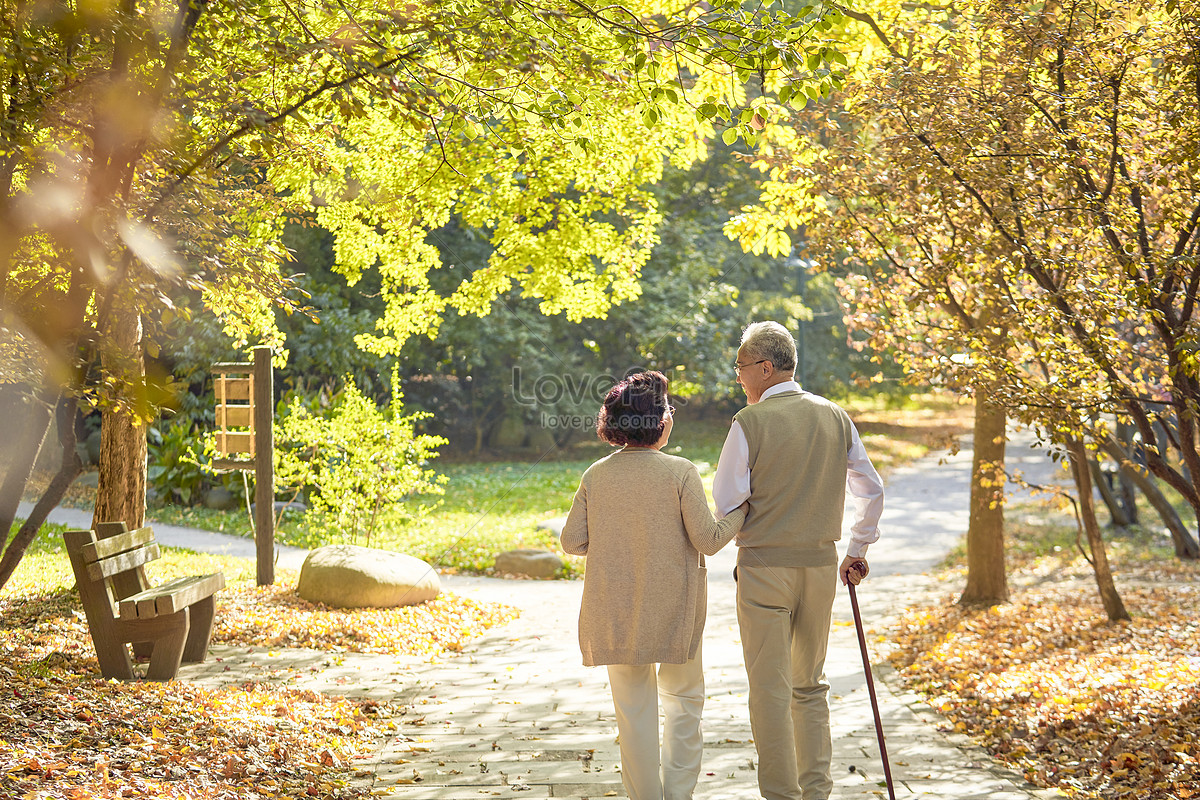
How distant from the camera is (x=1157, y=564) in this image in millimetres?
11570

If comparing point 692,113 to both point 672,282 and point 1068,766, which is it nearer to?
point 1068,766

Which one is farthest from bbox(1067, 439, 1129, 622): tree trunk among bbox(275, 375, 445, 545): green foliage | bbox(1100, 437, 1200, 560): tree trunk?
bbox(275, 375, 445, 545): green foliage

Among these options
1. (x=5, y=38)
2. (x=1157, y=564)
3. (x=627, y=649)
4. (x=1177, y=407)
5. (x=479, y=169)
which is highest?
(x=479, y=169)

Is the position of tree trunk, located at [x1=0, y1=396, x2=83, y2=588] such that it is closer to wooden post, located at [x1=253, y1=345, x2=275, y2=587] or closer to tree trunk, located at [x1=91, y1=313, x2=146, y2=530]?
tree trunk, located at [x1=91, y1=313, x2=146, y2=530]

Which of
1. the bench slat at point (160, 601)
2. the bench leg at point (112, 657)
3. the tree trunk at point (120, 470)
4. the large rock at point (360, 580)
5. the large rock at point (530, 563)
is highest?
the tree trunk at point (120, 470)

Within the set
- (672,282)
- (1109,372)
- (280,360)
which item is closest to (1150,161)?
(1109,372)

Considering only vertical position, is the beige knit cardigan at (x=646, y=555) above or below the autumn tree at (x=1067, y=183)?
below

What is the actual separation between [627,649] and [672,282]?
61.4 ft

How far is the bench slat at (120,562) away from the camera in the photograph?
17.7 ft

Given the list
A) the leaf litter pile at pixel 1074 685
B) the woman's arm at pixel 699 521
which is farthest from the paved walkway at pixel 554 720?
the woman's arm at pixel 699 521

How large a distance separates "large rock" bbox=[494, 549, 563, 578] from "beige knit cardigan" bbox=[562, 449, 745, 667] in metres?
7.35

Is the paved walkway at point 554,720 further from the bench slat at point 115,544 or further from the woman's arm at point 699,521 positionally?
the woman's arm at point 699,521

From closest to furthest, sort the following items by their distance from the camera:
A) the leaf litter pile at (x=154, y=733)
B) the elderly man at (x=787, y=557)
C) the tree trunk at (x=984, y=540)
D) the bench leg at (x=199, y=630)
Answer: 1. the leaf litter pile at (x=154, y=733)
2. the elderly man at (x=787, y=557)
3. the bench leg at (x=199, y=630)
4. the tree trunk at (x=984, y=540)

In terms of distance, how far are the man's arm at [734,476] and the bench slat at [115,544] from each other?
3.67m
